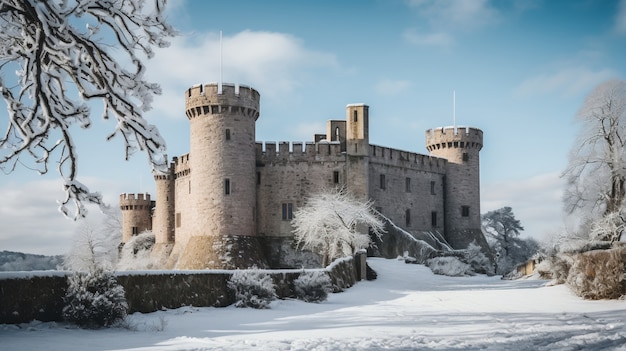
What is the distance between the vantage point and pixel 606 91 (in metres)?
29.3

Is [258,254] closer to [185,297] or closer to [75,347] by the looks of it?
[185,297]

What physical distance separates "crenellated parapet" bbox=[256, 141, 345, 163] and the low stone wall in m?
20.4

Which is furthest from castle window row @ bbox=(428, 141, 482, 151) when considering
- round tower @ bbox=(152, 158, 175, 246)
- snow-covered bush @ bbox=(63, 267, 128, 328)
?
snow-covered bush @ bbox=(63, 267, 128, 328)

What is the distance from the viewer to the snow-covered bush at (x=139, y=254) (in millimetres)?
43219

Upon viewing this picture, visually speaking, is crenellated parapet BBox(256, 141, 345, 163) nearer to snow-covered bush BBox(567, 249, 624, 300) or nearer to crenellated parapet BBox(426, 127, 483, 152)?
crenellated parapet BBox(426, 127, 483, 152)

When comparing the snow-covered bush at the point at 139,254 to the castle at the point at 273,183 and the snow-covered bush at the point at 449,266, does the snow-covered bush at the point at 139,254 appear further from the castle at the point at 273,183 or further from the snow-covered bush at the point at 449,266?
the snow-covered bush at the point at 449,266

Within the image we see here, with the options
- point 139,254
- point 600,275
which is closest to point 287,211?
point 139,254

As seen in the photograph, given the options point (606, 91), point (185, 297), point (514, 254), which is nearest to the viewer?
point (185, 297)

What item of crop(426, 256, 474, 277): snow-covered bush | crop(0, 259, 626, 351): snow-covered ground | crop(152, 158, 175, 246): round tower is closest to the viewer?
crop(0, 259, 626, 351): snow-covered ground

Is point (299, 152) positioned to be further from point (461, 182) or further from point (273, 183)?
point (461, 182)

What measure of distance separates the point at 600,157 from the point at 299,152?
17909 millimetres

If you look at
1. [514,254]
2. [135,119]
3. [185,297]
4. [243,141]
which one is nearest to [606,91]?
[243,141]

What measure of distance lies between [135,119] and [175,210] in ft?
113

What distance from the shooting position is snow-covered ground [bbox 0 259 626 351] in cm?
999
